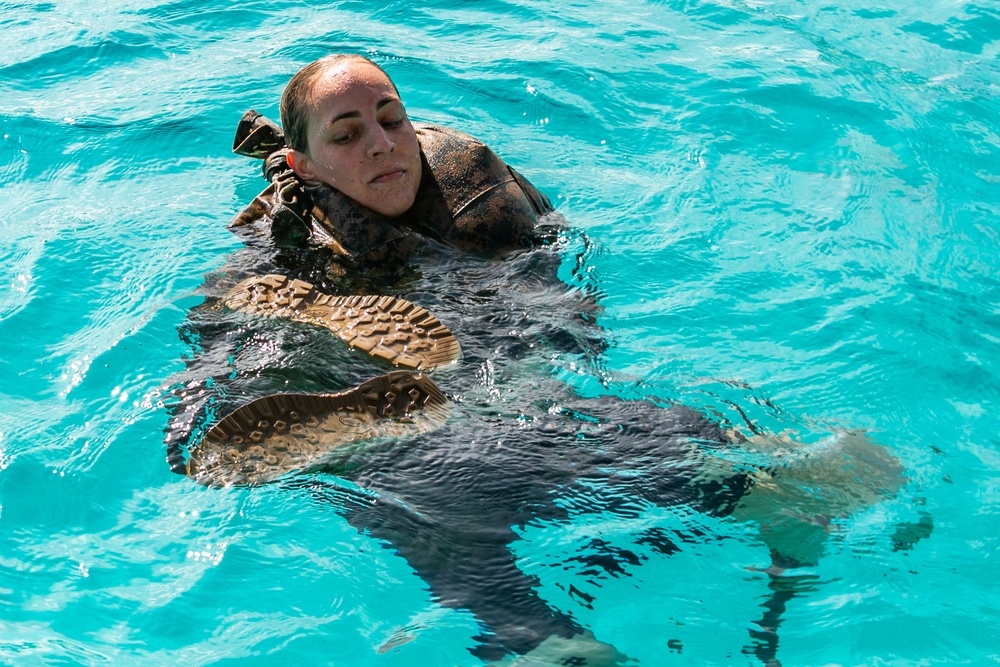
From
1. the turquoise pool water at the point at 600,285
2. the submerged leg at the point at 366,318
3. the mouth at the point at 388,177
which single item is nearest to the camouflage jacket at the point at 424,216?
the mouth at the point at 388,177

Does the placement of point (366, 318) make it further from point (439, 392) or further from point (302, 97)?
point (302, 97)

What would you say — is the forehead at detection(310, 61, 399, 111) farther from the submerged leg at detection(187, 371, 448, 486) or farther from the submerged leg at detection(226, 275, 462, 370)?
the submerged leg at detection(187, 371, 448, 486)

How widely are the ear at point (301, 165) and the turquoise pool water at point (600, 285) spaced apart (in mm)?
875

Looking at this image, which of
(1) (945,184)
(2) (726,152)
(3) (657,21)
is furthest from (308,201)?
(3) (657,21)

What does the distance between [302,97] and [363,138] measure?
16.2 inches

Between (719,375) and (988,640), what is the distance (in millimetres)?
1700

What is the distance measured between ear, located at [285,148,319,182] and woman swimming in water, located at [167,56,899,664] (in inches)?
0.4

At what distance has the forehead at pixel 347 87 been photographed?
5125 millimetres

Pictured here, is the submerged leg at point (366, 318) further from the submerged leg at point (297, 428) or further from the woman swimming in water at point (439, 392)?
the submerged leg at point (297, 428)

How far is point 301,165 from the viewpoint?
540cm

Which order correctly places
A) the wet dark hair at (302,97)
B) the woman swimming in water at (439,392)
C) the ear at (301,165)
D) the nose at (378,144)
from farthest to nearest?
the ear at (301,165) → the wet dark hair at (302,97) → the nose at (378,144) → the woman swimming in water at (439,392)

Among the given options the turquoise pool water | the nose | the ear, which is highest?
the nose

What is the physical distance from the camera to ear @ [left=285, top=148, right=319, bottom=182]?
5.38 metres

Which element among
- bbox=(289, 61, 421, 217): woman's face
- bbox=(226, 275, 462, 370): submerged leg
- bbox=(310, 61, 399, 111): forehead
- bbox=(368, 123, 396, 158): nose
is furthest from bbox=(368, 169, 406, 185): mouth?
bbox=(226, 275, 462, 370): submerged leg
